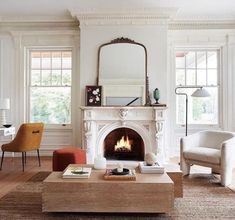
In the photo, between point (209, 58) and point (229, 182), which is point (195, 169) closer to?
point (229, 182)

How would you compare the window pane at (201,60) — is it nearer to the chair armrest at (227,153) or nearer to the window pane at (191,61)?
the window pane at (191,61)

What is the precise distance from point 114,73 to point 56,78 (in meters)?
1.38

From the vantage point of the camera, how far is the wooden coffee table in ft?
9.21

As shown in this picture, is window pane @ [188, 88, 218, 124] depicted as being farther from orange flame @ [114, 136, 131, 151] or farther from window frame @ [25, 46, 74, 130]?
window frame @ [25, 46, 74, 130]

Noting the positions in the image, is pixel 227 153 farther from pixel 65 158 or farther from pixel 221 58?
pixel 221 58

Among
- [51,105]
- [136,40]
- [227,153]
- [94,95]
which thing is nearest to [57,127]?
[51,105]

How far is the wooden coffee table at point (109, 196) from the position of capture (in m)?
2.81

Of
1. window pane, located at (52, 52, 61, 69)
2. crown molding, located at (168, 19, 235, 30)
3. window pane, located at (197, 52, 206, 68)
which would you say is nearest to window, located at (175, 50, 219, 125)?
window pane, located at (197, 52, 206, 68)

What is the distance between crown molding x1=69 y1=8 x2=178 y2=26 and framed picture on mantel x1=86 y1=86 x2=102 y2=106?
1.31 meters

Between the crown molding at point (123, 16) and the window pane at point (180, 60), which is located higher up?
the crown molding at point (123, 16)

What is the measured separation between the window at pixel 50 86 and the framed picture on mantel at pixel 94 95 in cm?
76

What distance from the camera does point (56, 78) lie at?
21.0ft

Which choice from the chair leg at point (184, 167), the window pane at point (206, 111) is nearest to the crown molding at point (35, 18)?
the window pane at point (206, 111)

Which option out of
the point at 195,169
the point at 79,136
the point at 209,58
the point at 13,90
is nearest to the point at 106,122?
the point at 79,136
